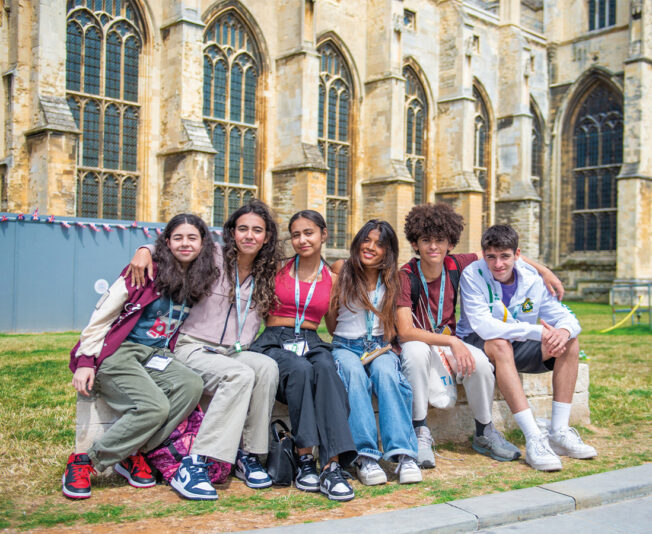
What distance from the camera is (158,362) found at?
163 inches

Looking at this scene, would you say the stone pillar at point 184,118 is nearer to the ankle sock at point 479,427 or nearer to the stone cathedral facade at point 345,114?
the stone cathedral facade at point 345,114

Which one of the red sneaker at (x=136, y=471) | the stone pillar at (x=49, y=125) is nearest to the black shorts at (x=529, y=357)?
the red sneaker at (x=136, y=471)

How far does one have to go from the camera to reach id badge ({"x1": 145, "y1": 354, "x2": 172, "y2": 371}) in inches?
162

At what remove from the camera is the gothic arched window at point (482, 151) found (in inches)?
1111

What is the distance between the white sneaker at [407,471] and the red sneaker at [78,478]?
1813mm

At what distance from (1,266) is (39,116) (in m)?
3.55

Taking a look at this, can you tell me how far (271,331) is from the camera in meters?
4.62

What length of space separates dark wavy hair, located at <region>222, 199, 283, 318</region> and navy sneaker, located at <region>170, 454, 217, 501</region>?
1096mm

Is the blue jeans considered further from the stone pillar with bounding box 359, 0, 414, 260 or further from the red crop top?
the stone pillar with bounding box 359, 0, 414, 260

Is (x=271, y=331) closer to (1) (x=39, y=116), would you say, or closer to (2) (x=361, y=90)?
(1) (x=39, y=116)

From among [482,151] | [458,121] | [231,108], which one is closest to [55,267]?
[231,108]

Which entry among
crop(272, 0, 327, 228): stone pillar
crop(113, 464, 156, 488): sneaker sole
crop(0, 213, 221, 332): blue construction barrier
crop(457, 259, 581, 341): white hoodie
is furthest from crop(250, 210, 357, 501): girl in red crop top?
crop(272, 0, 327, 228): stone pillar

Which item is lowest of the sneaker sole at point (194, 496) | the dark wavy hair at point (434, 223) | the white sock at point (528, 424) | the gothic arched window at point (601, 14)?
the sneaker sole at point (194, 496)

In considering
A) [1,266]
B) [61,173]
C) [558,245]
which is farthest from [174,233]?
[558,245]
